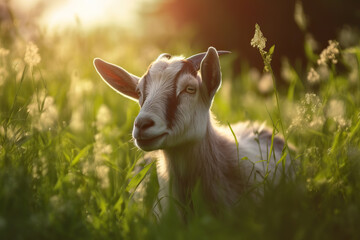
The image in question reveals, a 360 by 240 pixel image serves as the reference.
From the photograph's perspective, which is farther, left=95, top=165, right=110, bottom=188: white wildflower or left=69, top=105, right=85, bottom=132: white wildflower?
left=69, top=105, right=85, bottom=132: white wildflower

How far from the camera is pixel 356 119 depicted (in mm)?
3740

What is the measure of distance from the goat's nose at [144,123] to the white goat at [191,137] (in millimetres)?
68

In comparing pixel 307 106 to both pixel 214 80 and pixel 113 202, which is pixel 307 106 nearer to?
pixel 214 80

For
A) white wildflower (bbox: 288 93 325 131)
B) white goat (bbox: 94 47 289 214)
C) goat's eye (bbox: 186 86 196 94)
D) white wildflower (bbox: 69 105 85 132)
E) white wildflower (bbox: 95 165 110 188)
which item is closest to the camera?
white wildflower (bbox: 95 165 110 188)

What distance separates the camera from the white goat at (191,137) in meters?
3.60

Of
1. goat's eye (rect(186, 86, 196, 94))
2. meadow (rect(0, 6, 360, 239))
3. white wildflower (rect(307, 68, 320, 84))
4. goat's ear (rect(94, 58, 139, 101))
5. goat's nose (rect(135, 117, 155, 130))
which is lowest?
meadow (rect(0, 6, 360, 239))

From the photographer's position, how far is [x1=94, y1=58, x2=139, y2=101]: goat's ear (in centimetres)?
425

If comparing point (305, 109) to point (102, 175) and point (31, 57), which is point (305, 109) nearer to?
point (102, 175)

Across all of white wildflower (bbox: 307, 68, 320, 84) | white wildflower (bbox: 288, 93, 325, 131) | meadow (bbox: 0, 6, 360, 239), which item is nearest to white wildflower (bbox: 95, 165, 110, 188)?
meadow (bbox: 0, 6, 360, 239)

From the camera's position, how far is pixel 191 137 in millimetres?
3750

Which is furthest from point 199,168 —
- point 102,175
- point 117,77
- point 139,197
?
point 117,77

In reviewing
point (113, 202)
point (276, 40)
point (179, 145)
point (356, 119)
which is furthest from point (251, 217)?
point (276, 40)

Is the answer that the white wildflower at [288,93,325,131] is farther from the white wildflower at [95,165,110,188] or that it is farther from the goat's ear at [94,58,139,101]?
the goat's ear at [94,58,139,101]

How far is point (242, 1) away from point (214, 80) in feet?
29.9
